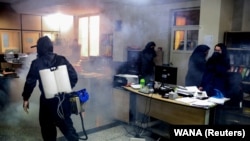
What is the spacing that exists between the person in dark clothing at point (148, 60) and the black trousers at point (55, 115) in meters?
1.65

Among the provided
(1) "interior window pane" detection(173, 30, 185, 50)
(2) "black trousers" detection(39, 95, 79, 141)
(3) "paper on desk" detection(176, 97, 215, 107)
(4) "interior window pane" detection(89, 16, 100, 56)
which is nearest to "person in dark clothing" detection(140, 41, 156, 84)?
(1) "interior window pane" detection(173, 30, 185, 50)

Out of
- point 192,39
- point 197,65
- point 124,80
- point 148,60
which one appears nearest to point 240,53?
point 197,65

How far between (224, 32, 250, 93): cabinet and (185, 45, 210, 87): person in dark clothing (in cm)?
44

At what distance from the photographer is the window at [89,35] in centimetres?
364

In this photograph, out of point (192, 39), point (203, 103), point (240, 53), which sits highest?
point (192, 39)

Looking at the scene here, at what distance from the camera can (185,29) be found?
3781mm

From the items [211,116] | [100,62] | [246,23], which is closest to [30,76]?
[211,116]

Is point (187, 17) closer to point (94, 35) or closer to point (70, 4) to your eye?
point (94, 35)

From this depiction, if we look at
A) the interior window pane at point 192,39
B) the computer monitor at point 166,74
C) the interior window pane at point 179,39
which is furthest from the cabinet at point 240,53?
the computer monitor at point 166,74

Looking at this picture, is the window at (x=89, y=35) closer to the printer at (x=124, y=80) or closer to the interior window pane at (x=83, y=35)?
the interior window pane at (x=83, y=35)

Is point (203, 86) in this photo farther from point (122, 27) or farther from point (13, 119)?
point (13, 119)

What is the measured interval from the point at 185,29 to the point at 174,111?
2.19 m

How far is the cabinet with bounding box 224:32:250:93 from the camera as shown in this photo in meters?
2.67

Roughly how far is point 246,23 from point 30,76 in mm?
2944
